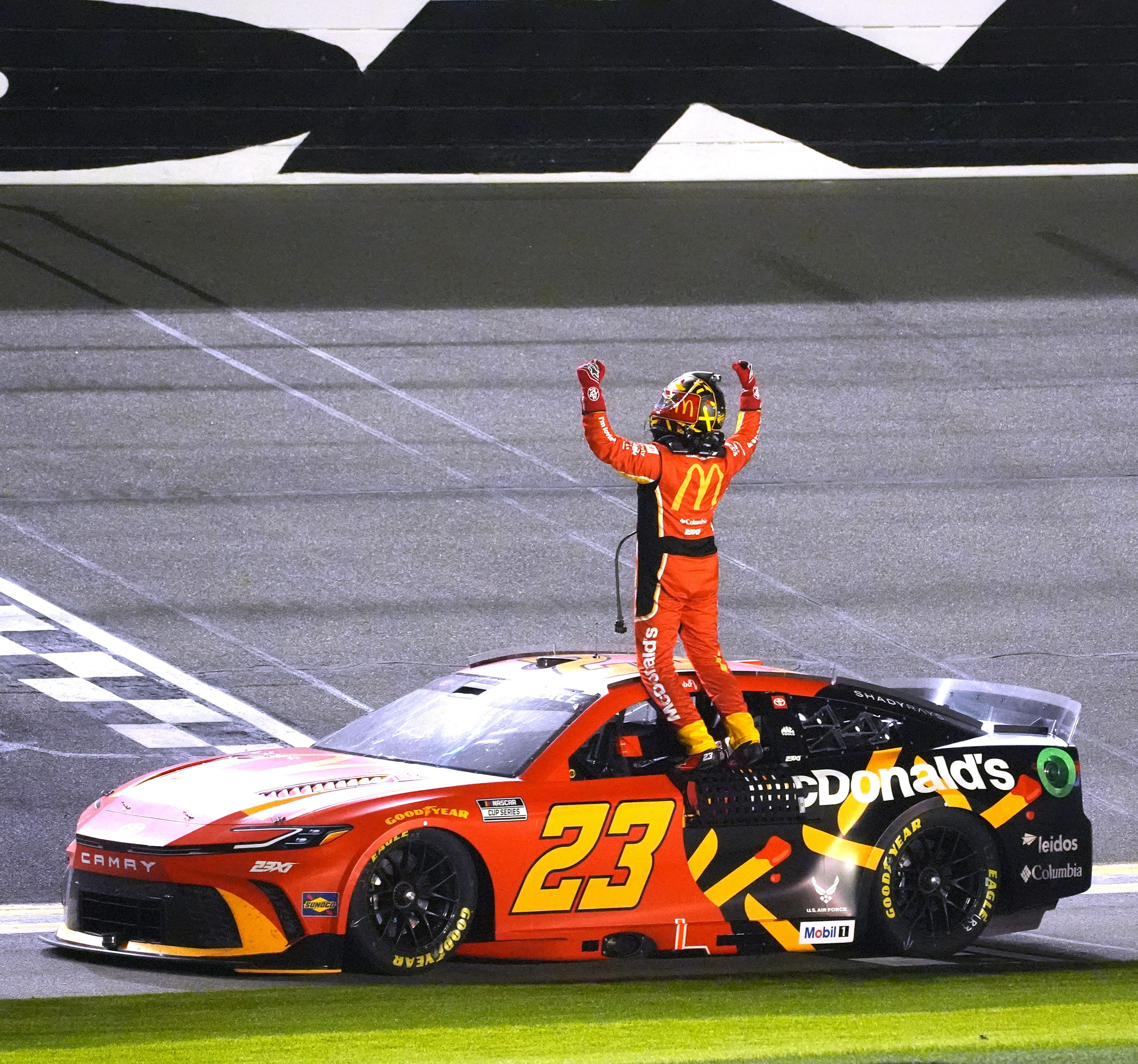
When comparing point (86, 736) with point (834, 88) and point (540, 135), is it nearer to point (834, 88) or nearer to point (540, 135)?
point (540, 135)

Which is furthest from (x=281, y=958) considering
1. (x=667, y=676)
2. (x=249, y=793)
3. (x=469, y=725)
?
(x=667, y=676)

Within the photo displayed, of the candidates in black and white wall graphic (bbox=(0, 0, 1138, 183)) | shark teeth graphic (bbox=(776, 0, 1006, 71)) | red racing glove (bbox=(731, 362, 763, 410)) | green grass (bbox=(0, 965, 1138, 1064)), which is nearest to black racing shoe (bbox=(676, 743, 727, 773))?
green grass (bbox=(0, 965, 1138, 1064))

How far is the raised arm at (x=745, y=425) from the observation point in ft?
27.6

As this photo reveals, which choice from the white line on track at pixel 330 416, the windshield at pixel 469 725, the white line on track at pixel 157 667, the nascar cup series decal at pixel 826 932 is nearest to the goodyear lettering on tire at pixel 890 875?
the nascar cup series decal at pixel 826 932

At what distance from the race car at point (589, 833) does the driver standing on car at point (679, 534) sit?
12 cm

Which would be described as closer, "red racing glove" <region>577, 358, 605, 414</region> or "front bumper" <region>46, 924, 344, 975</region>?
"front bumper" <region>46, 924, 344, 975</region>

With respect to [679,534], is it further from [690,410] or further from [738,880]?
[738,880]

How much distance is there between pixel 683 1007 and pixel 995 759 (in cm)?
225

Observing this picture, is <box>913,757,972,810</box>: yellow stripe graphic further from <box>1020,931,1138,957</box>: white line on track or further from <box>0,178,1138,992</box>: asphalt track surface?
<box>0,178,1138,992</box>: asphalt track surface

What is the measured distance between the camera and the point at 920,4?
69.5 ft

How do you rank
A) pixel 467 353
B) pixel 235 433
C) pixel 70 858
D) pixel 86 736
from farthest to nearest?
1. pixel 467 353
2. pixel 235 433
3. pixel 86 736
4. pixel 70 858

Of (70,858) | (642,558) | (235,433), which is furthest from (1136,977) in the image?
(235,433)

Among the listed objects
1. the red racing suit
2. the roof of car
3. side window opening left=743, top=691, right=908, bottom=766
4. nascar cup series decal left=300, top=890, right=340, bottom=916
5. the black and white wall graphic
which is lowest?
nascar cup series decal left=300, top=890, right=340, bottom=916

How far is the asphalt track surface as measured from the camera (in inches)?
522
